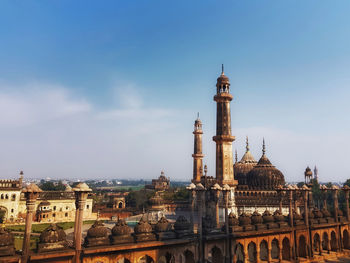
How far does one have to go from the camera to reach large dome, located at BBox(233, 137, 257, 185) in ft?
197

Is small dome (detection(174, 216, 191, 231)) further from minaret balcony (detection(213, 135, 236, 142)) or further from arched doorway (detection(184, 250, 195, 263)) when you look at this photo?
minaret balcony (detection(213, 135, 236, 142))

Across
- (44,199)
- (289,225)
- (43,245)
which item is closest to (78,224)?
(43,245)

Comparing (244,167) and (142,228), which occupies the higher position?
(244,167)

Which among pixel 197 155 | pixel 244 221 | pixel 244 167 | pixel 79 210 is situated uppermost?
pixel 197 155

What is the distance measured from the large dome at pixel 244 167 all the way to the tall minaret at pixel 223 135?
16.3 metres

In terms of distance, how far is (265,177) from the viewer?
54.9 m

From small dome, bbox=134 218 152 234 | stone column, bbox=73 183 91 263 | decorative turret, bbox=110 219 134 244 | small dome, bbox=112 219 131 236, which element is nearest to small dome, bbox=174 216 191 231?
small dome, bbox=134 218 152 234

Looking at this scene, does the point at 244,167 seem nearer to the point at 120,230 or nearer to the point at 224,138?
the point at 224,138

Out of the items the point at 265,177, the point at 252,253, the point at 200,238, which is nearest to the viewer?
the point at 200,238

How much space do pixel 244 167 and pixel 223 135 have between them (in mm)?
20975

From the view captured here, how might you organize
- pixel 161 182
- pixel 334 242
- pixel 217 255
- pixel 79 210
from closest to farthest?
pixel 79 210
pixel 217 255
pixel 334 242
pixel 161 182

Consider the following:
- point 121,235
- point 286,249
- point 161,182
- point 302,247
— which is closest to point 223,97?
point 302,247

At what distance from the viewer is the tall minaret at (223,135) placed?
144 feet

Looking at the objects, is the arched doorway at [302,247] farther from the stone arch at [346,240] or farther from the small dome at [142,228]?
the small dome at [142,228]
